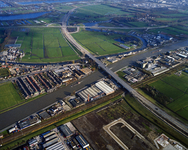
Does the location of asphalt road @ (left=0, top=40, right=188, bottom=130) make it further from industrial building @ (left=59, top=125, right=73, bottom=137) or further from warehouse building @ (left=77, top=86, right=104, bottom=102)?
industrial building @ (left=59, top=125, right=73, bottom=137)

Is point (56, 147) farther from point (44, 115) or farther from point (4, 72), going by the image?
point (4, 72)

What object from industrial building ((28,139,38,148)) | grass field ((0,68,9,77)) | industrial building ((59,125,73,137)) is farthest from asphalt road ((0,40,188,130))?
grass field ((0,68,9,77))

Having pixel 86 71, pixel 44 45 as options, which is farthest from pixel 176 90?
pixel 44 45

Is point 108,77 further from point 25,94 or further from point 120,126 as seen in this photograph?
point 25,94

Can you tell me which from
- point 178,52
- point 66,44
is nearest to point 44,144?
→ point 66,44

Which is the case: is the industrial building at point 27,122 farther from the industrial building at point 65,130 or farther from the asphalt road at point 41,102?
the industrial building at point 65,130

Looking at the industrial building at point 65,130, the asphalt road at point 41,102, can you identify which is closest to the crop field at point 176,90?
the asphalt road at point 41,102
